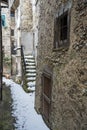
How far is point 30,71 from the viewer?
12828 millimetres

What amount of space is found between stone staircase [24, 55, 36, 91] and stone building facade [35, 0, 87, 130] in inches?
170

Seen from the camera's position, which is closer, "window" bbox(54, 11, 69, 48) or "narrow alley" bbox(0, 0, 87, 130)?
"narrow alley" bbox(0, 0, 87, 130)

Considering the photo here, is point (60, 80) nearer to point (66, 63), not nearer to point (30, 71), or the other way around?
point (66, 63)

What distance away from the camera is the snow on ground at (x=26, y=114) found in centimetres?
698

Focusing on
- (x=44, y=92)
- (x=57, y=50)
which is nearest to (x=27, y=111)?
(x=44, y=92)

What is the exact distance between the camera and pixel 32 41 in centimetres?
1562

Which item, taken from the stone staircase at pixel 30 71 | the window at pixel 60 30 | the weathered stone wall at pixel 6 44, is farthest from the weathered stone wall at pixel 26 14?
the window at pixel 60 30

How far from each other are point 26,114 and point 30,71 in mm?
4744

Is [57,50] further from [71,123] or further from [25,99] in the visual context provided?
[25,99]

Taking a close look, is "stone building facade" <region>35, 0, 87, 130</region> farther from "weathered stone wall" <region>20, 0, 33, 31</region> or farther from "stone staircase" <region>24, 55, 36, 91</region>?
"weathered stone wall" <region>20, 0, 33, 31</region>

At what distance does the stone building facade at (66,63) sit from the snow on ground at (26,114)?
31 centimetres

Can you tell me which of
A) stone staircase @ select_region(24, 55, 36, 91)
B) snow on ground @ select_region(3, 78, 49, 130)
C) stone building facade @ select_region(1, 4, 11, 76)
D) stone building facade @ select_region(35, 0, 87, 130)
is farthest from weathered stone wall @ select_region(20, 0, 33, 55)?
stone building facade @ select_region(35, 0, 87, 130)

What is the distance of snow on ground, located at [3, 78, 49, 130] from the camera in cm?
698

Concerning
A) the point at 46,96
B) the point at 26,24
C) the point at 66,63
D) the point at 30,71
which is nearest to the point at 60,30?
the point at 66,63
